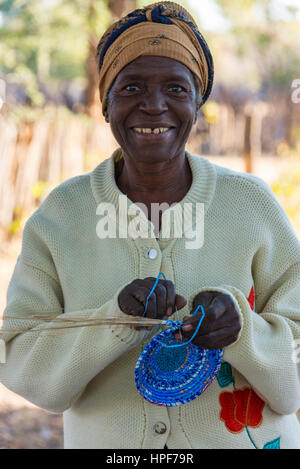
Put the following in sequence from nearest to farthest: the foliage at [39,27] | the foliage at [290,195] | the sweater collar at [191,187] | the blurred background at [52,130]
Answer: the sweater collar at [191,187] < the blurred background at [52,130] < the foliage at [290,195] < the foliage at [39,27]

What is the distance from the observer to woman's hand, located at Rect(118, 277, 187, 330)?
145cm

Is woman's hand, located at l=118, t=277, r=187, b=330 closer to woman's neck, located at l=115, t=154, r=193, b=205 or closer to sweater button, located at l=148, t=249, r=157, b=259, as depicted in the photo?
sweater button, located at l=148, t=249, r=157, b=259

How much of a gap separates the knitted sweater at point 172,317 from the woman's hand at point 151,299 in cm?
10

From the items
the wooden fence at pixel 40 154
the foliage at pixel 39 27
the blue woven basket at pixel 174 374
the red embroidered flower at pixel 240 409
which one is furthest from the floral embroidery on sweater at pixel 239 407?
the foliage at pixel 39 27

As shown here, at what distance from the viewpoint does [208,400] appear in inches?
65.9

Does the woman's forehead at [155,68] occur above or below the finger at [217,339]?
above

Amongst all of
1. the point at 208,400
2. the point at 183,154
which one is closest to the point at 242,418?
the point at 208,400

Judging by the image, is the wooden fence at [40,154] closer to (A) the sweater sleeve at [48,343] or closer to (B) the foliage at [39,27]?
(B) the foliage at [39,27]

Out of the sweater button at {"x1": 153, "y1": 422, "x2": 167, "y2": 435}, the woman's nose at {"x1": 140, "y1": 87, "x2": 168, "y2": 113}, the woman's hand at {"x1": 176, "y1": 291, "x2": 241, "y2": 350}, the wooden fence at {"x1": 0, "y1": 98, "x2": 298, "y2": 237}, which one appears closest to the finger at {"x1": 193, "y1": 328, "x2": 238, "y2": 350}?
the woman's hand at {"x1": 176, "y1": 291, "x2": 241, "y2": 350}

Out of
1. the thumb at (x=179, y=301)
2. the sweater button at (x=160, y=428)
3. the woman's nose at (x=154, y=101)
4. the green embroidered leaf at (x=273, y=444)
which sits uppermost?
the woman's nose at (x=154, y=101)

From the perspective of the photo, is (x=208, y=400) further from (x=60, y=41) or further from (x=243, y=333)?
(x=60, y=41)

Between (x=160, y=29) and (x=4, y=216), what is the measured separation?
6.15 m

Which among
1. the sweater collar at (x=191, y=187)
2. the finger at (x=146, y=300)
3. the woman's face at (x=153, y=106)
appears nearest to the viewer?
the finger at (x=146, y=300)

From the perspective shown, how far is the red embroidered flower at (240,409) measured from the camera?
1.67 m
